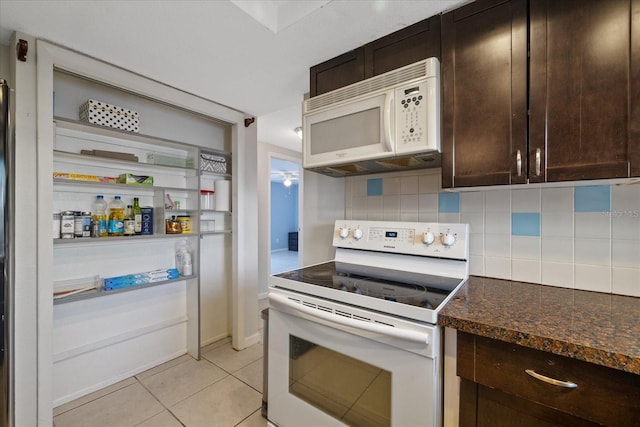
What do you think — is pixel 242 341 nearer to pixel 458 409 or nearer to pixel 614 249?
pixel 458 409

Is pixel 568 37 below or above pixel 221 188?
above

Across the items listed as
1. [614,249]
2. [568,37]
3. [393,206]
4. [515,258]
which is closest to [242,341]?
[393,206]

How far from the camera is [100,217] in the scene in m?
1.82

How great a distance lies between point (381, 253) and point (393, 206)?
33 centimetres

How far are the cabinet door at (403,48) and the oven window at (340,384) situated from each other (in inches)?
54.4

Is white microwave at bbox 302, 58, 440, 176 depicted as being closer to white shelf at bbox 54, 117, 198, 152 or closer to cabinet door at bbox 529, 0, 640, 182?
cabinet door at bbox 529, 0, 640, 182

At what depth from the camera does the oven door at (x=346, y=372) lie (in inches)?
36.2

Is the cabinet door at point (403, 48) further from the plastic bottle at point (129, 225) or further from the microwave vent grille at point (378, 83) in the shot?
the plastic bottle at point (129, 225)

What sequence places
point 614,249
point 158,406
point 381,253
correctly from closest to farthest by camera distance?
point 614,249
point 381,253
point 158,406

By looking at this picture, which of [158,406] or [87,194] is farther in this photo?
[87,194]

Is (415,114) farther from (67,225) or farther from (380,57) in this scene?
(67,225)

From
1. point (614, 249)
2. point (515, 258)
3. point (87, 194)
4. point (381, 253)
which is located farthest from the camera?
point (87, 194)

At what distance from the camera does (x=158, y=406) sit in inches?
67.1

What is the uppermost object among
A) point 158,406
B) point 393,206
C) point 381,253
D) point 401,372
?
point 393,206
